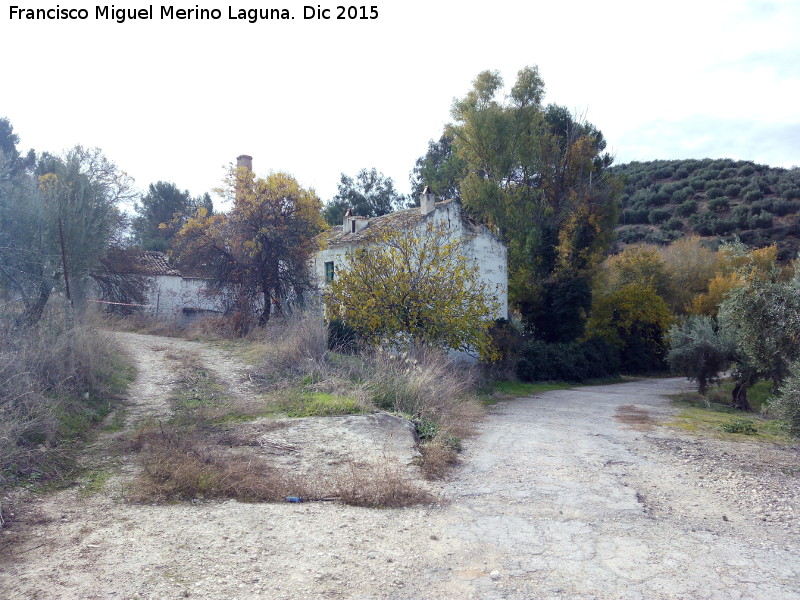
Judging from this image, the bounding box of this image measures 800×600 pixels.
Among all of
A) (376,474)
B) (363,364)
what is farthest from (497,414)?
(376,474)

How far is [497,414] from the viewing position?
1540 cm

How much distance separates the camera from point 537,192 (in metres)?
30.8

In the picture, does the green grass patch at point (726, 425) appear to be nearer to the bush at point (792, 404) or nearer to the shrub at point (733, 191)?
the bush at point (792, 404)

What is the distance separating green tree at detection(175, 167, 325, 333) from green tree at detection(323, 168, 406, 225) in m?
25.5

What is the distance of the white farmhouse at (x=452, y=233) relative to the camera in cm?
2558

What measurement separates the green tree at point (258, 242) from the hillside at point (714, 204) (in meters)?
33.8

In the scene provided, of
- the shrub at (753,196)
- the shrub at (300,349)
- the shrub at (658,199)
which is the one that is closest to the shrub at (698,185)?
the shrub at (658,199)

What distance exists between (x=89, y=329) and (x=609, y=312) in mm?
27776

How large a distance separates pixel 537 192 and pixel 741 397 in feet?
45.5

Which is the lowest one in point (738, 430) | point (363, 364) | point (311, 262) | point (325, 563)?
point (738, 430)

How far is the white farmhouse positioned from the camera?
25.6 meters

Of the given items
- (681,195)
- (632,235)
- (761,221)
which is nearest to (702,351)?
(761,221)

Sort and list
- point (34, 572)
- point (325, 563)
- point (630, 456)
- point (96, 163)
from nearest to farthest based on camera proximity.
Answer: point (34, 572) < point (325, 563) < point (630, 456) < point (96, 163)

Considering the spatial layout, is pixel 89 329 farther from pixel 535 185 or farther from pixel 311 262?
pixel 535 185
